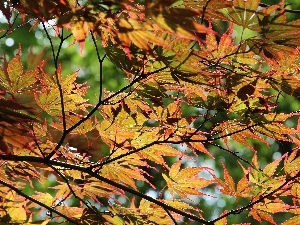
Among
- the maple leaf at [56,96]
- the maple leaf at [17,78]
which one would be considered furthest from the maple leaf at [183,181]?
the maple leaf at [17,78]

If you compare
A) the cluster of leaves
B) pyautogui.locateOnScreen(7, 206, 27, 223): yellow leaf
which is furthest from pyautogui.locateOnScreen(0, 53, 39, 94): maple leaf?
pyautogui.locateOnScreen(7, 206, 27, 223): yellow leaf

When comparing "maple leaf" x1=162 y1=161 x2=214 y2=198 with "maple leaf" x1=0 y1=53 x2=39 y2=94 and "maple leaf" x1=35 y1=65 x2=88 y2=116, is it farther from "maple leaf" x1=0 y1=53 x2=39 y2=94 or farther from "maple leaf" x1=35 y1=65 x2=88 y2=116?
"maple leaf" x1=0 y1=53 x2=39 y2=94

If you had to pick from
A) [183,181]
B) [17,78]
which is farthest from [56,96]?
[183,181]

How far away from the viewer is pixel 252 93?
90cm

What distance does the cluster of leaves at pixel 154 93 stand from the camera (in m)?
0.74

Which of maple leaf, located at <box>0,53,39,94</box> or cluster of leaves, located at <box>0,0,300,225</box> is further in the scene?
maple leaf, located at <box>0,53,39,94</box>

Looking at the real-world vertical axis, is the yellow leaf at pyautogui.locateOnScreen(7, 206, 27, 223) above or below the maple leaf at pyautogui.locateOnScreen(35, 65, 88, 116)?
below

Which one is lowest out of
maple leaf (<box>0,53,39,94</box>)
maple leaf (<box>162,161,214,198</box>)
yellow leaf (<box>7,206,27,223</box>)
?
yellow leaf (<box>7,206,27,223</box>)

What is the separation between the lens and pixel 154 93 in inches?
35.9

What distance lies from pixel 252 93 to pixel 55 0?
39cm

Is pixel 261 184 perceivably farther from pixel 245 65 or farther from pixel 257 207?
pixel 245 65

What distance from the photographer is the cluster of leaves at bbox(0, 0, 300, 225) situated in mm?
735

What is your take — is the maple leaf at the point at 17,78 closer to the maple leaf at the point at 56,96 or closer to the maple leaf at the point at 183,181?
the maple leaf at the point at 56,96

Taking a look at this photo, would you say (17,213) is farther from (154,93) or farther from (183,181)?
(154,93)
